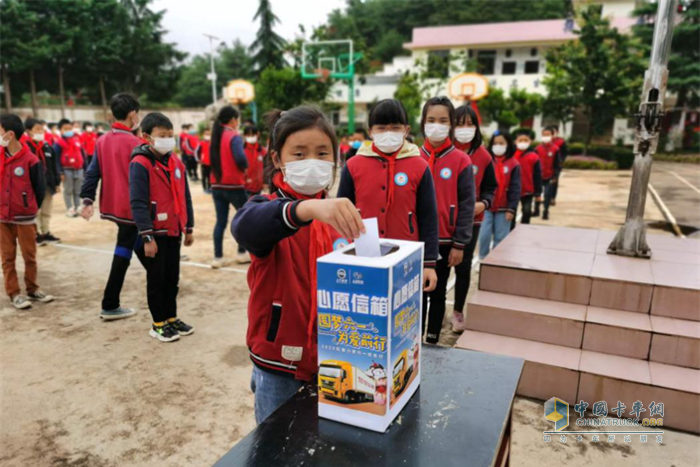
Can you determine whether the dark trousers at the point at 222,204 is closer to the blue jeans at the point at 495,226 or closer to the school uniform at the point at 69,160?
the blue jeans at the point at 495,226

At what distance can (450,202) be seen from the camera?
3168 mm

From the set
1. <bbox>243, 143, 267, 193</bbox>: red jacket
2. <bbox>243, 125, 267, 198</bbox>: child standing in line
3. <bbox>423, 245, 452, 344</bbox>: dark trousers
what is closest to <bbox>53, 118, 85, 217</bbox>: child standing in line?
<bbox>243, 125, 267, 198</bbox>: child standing in line

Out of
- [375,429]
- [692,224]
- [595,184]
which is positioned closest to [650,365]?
[375,429]

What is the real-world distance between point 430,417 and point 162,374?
2.39 m

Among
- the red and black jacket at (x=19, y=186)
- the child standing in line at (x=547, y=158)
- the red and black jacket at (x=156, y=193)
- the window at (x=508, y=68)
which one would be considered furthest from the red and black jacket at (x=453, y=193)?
the window at (x=508, y=68)

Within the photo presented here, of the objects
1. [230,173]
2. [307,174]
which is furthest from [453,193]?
[230,173]

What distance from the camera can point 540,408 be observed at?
2781 millimetres

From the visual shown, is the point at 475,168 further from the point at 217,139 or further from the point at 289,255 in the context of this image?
the point at 217,139

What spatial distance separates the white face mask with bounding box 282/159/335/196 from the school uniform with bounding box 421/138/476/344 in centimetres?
184

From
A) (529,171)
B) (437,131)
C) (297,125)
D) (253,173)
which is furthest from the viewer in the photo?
Result: (529,171)

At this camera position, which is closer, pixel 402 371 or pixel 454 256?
pixel 402 371

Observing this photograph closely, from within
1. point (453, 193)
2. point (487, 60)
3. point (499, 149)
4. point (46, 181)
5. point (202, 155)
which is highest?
point (487, 60)

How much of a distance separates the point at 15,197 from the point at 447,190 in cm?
370

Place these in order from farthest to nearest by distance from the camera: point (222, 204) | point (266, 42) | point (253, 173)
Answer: point (266, 42) → point (253, 173) → point (222, 204)
